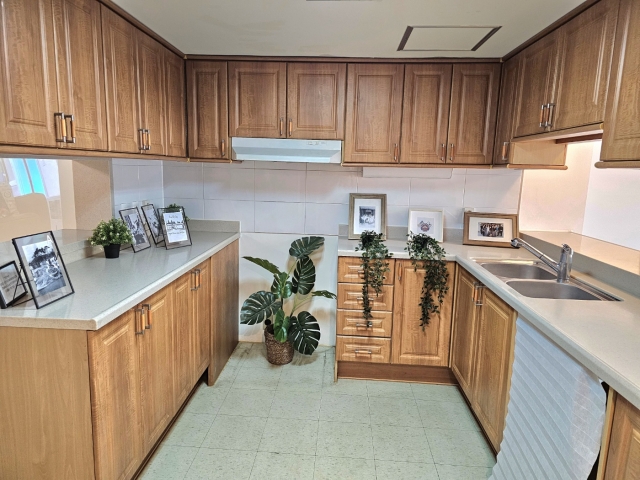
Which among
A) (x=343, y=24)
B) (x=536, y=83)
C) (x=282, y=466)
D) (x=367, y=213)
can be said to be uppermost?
(x=343, y=24)

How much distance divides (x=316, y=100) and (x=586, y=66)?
157 cm

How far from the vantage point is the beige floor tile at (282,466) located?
1.98 meters

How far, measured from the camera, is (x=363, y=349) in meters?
2.87

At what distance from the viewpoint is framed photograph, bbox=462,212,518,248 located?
2980mm

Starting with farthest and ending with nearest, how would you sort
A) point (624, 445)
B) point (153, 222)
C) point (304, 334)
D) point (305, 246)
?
point (305, 246) < point (304, 334) < point (153, 222) < point (624, 445)

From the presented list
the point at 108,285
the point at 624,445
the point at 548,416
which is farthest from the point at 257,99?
the point at 624,445

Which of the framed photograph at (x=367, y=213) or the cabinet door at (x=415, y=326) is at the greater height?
the framed photograph at (x=367, y=213)

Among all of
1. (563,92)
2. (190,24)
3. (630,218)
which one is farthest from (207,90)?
(630,218)

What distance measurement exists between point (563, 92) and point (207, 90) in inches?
84.8

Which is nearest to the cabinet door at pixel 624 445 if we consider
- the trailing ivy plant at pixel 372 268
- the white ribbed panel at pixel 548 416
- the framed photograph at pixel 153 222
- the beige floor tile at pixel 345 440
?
the white ribbed panel at pixel 548 416

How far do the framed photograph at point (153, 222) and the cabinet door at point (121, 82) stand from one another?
0.57 meters

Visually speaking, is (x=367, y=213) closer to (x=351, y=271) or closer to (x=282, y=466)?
(x=351, y=271)

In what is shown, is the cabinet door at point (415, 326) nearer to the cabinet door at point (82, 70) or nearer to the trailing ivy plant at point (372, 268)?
the trailing ivy plant at point (372, 268)

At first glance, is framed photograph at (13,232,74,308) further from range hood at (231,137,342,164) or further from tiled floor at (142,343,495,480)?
range hood at (231,137,342,164)
